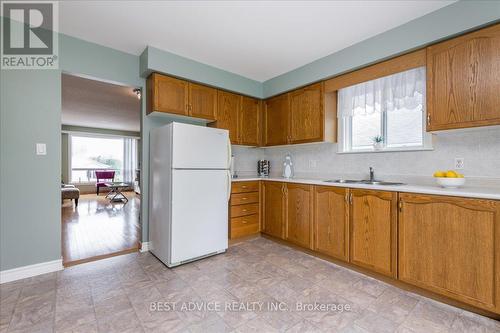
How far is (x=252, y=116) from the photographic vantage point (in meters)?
3.87

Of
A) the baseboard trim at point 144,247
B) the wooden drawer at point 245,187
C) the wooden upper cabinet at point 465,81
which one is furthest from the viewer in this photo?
the wooden drawer at point 245,187

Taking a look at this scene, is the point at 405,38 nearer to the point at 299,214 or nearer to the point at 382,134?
the point at 382,134

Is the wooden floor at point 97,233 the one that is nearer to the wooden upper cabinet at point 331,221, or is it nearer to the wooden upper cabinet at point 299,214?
the wooden upper cabinet at point 299,214

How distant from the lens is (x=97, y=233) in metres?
3.69

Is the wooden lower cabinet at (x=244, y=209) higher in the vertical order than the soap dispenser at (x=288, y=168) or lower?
lower

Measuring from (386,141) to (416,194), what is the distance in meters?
0.99

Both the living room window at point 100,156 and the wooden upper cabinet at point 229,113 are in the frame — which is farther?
the living room window at point 100,156

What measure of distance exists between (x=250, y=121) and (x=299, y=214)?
1727mm

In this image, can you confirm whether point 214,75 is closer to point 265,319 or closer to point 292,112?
point 292,112

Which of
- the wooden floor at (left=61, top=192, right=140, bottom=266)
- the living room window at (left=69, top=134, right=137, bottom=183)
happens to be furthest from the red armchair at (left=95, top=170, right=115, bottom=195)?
the wooden floor at (left=61, top=192, right=140, bottom=266)

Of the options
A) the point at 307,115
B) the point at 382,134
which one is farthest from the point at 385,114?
the point at 307,115

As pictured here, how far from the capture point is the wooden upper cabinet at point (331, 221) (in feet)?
8.16

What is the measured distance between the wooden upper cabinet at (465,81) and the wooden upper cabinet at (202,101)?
8.23 feet

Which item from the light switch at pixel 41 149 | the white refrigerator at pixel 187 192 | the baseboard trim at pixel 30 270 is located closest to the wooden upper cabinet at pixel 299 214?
the white refrigerator at pixel 187 192
